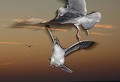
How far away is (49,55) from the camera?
7.14 ft

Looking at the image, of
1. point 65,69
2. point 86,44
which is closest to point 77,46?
point 86,44

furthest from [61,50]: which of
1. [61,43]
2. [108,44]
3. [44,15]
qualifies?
[108,44]

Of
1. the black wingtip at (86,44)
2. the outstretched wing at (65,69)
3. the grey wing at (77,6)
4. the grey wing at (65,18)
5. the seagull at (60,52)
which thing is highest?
the grey wing at (77,6)

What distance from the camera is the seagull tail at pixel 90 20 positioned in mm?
2197

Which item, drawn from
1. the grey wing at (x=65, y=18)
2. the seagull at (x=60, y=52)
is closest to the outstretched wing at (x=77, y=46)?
the seagull at (x=60, y=52)

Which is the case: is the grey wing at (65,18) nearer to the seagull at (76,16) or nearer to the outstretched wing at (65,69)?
the seagull at (76,16)

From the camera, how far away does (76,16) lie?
7.15 ft

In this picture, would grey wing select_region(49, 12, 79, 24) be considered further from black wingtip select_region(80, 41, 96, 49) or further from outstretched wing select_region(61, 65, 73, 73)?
outstretched wing select_region(61, 65, 73, 73)

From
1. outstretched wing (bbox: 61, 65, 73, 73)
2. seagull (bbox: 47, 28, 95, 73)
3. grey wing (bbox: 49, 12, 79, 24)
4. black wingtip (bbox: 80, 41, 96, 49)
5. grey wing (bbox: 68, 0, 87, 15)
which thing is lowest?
outstretched wing (bbox: 61, 65, 73, 73)

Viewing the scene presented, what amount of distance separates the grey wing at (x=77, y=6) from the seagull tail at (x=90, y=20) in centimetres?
4

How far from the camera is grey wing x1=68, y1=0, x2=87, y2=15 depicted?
2.11 m

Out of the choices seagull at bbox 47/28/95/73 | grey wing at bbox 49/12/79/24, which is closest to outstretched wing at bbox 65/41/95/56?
seagull at bbox 47/28/95/73

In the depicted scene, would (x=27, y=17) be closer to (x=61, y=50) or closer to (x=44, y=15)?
(x=44, y=15)

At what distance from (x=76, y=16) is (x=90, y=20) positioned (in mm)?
101
